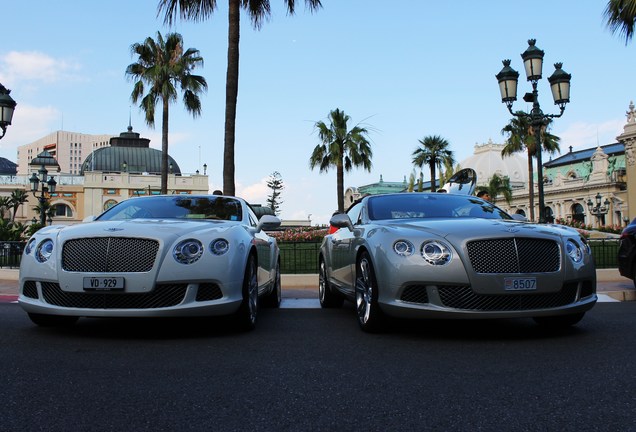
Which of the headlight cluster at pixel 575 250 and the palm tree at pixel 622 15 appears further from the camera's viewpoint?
the palm tree at pixel 622 15

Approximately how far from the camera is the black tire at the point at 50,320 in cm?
525

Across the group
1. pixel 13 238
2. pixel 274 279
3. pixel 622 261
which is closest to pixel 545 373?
pixel 274 279

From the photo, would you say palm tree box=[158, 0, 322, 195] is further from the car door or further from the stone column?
the stone column

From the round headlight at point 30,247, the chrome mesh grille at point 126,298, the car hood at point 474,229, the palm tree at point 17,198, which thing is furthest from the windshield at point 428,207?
the palm tree at point 17,198

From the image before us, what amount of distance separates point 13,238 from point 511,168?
111959mm

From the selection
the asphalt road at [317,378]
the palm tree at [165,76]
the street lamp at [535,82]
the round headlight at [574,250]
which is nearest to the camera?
the asphalt road at [317,378]

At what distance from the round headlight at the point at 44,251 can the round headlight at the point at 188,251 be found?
3.50ft

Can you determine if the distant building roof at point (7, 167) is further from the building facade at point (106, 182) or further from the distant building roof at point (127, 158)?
the building facade at point (106, 182)

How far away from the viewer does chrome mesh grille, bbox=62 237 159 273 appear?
457 cm

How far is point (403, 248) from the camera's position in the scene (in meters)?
4.80

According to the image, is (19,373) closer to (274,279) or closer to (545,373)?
(545,373)

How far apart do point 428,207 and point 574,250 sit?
1630 millimetres

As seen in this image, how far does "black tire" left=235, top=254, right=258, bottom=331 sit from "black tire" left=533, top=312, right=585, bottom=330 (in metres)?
2.59

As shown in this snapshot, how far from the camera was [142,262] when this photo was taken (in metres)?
4.58
